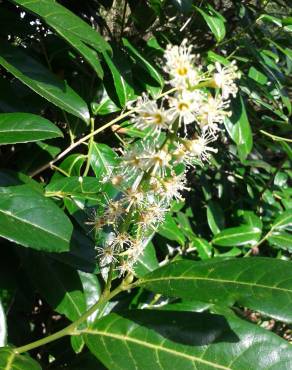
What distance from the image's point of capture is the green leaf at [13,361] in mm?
944

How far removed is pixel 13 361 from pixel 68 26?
2.19 feet

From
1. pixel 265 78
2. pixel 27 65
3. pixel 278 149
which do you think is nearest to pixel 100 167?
pixel 27 65

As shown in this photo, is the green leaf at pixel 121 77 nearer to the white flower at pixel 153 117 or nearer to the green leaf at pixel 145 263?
the green leaf at pixel 145 263

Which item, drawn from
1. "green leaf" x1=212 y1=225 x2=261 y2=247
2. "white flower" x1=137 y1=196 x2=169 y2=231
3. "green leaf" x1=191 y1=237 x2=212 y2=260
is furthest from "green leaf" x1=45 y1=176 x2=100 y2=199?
"green leaf" x1=212 y1=225 x2=261 y2=247

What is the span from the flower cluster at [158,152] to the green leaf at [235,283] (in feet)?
0.33

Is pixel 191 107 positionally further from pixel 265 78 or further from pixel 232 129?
pixel 265 78

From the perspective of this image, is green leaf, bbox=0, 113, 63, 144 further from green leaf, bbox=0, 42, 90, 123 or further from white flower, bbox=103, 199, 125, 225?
white flower, bbox=103, 199, 125, 225

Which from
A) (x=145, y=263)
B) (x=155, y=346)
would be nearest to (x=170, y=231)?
(x=145, y=263)

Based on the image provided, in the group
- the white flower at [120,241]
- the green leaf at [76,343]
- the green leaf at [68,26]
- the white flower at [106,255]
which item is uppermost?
the green leaf at [68,26]

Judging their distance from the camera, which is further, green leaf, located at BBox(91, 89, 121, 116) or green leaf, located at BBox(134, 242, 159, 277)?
green leaf, located at BBox(91, 89, 121, 116)

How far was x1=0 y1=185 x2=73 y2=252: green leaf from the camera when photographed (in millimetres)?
950

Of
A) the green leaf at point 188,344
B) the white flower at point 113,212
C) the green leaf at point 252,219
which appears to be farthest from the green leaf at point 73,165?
the green leaf at point 252,219

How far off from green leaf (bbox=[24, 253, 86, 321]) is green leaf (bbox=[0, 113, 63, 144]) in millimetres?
374

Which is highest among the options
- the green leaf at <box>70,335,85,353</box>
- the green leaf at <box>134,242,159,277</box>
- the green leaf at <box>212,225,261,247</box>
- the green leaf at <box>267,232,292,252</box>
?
the green leaf at <box>134,242,159,277</box>
